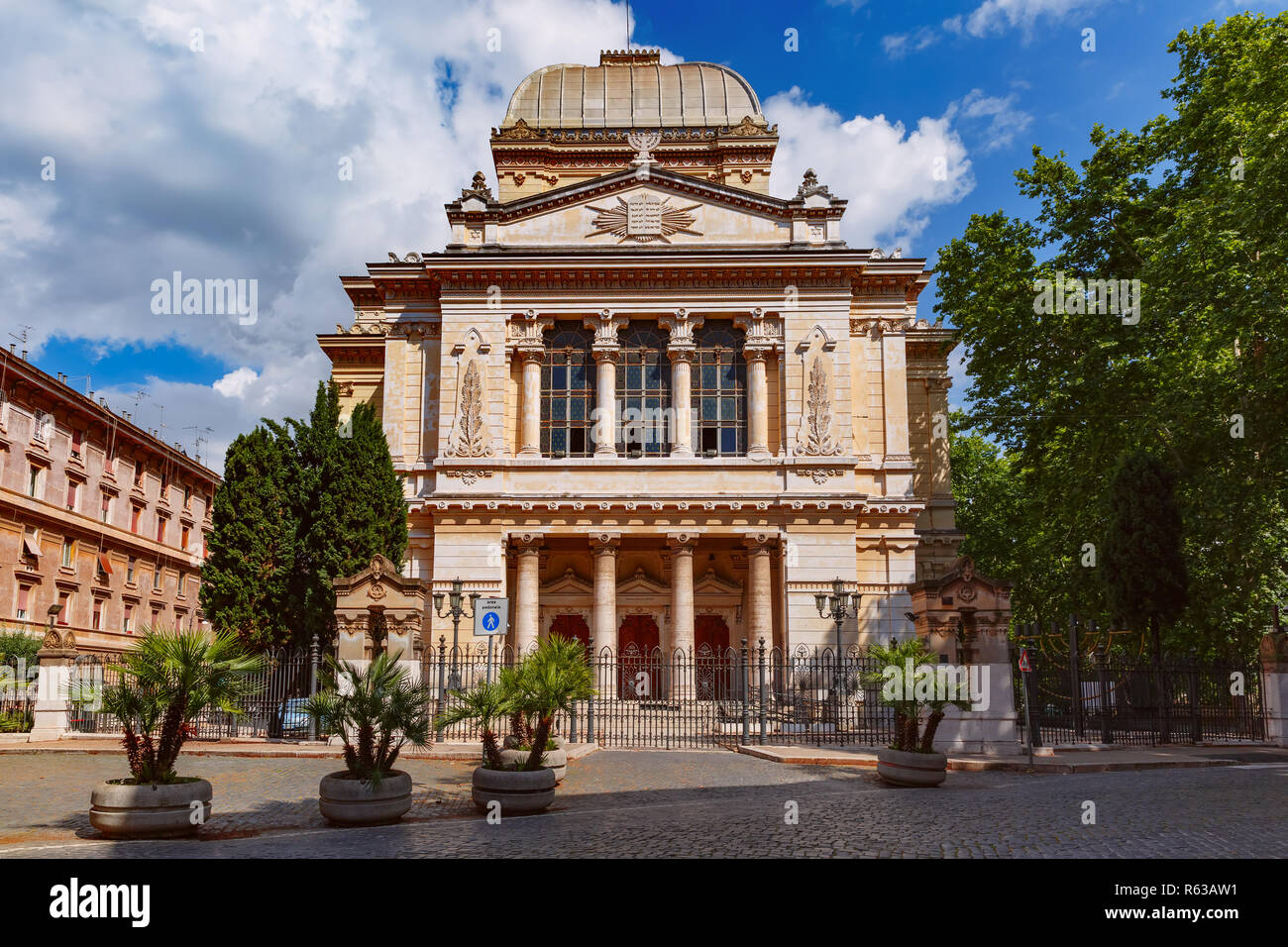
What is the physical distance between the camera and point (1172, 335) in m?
25.8

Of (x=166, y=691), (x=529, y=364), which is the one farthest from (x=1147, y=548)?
(x=166, y=691)

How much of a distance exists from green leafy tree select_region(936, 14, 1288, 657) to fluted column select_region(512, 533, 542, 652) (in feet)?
51.9

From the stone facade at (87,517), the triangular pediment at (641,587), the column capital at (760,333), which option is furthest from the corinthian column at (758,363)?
the stone facade at (87,517)

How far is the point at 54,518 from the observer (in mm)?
39531

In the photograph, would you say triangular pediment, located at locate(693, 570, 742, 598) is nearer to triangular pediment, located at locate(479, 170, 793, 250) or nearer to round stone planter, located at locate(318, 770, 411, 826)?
triangular pediment, located at locate(479, 170, 793, 250)

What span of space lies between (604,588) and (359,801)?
22.3 meters

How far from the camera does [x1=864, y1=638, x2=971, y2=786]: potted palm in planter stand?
13766mm

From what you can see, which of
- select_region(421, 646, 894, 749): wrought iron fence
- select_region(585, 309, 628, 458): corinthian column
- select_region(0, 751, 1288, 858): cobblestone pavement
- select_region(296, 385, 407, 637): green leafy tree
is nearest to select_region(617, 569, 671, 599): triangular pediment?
select_region(585, 309, 628, 458): corinthian column

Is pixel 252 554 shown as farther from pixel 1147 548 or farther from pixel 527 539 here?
pixel 1147 548

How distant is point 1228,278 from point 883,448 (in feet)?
45.8

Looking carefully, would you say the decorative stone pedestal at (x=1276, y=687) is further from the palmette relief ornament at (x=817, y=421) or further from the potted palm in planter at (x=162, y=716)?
the potted palm in planter at (x=162, y=716)

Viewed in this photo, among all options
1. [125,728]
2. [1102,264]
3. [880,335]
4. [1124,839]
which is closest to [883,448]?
[880,335]

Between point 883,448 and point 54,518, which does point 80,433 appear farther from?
point 883,448

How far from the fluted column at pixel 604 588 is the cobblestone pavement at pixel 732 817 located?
16.0 meters
